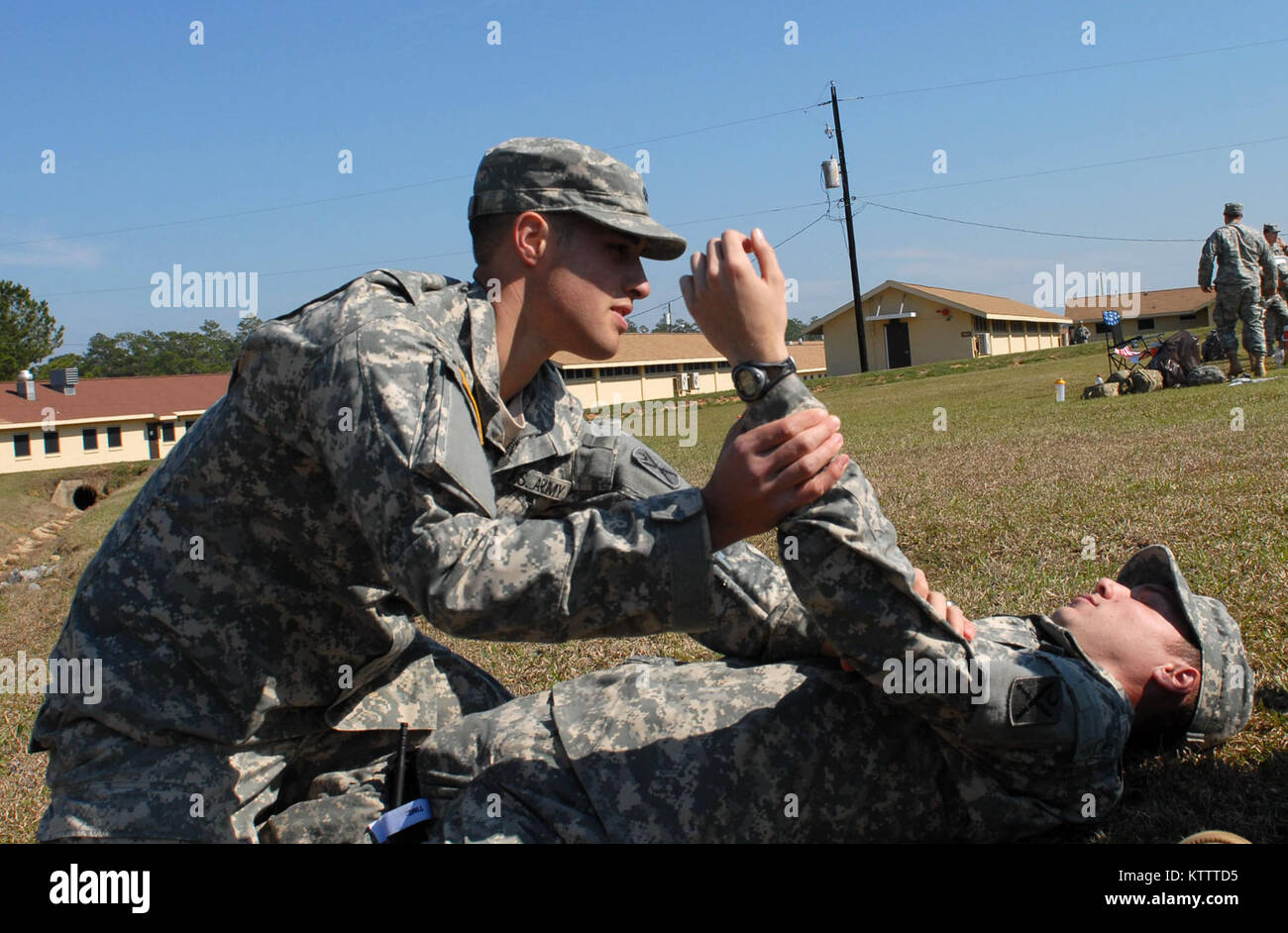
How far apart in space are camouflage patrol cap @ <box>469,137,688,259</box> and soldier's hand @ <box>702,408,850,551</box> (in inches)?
36.0

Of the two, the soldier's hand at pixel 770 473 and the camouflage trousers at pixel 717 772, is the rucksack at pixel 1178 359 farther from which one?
the soldier's hand at pixel 770 473

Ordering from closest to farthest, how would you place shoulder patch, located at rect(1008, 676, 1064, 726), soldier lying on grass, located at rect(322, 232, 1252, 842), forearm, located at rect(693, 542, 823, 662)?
soldier lying on grass, located at rect(322, 232, 1252, 842)
shoulder patch, located at rect(1008, 676, 1064, 726)
forearm, located at rect(693, 542, 823, 662)

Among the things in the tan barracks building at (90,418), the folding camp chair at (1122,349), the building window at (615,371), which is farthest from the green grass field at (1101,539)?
the building window at (615,371)

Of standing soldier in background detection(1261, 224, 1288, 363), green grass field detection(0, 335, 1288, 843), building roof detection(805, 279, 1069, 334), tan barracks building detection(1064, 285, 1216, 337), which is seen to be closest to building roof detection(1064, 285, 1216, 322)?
tan barracks building detection(1064, 285, 1216, 337)

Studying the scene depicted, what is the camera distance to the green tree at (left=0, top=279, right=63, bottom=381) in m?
72.1

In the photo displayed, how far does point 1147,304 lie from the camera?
67.8 metres

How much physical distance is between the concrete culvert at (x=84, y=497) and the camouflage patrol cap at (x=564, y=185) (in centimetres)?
3806

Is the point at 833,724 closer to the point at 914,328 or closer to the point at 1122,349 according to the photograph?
the point at 1122,349

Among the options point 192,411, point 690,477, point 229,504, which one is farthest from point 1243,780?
point 192,411

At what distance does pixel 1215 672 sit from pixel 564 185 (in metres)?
2.16

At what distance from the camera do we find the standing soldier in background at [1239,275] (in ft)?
52.3

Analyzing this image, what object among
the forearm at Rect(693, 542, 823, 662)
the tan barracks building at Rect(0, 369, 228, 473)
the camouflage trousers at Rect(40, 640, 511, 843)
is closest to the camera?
the camouflage trousers at Rect(40, 640, 511, 843)

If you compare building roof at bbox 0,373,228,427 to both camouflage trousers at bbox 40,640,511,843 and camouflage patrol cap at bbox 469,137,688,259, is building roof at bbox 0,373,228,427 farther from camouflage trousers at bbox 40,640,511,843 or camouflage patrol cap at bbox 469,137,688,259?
camouflage patrol cap at bbox 469,137,688,259

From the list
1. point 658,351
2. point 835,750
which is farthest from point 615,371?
point 835,750
